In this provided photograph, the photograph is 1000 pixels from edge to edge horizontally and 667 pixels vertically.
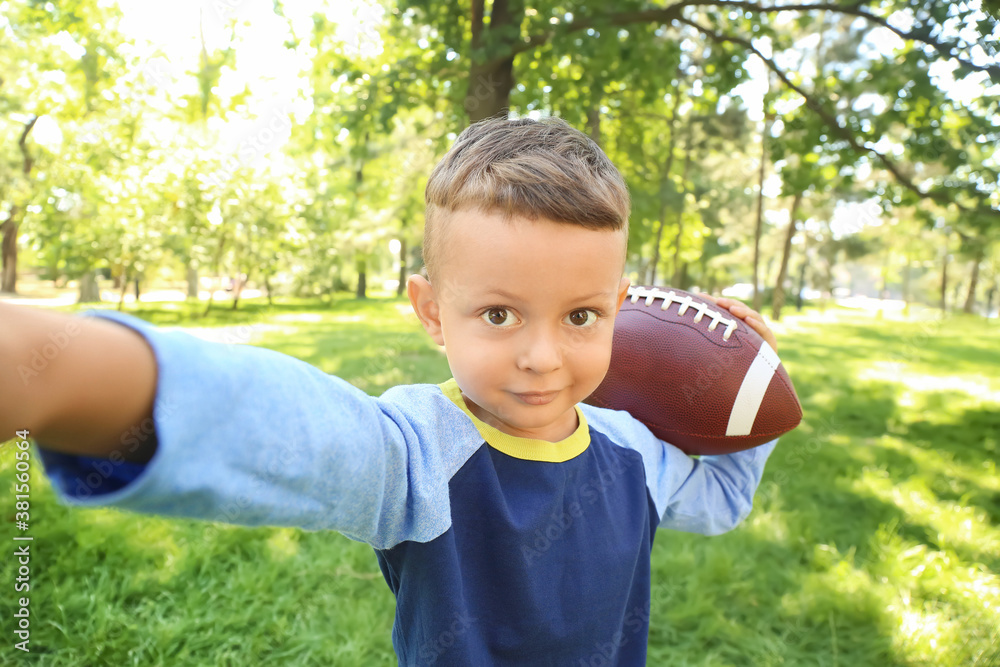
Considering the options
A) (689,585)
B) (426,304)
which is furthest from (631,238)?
(426,304)

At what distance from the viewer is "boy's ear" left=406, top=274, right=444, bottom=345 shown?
1.26 m

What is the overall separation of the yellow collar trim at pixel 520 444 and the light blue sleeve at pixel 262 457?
0.20m

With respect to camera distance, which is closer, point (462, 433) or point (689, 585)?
point (462, 433)

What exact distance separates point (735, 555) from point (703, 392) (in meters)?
2.22

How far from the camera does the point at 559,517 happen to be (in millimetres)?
1269

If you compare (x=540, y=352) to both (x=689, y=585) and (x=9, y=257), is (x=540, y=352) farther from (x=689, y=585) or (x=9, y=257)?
(x=9, y=257)

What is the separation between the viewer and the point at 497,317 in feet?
3.73

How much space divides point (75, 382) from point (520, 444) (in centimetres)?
81

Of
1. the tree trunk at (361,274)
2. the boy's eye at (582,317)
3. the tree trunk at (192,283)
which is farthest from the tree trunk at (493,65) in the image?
the tree trunk at (192,283)

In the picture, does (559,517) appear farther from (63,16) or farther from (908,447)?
(63,16)

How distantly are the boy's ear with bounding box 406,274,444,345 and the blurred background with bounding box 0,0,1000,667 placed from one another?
1.96 metres

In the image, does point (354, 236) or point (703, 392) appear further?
point (354, 236)

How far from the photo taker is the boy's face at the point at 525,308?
1085 millimetres

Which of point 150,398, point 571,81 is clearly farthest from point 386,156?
point 150,398
